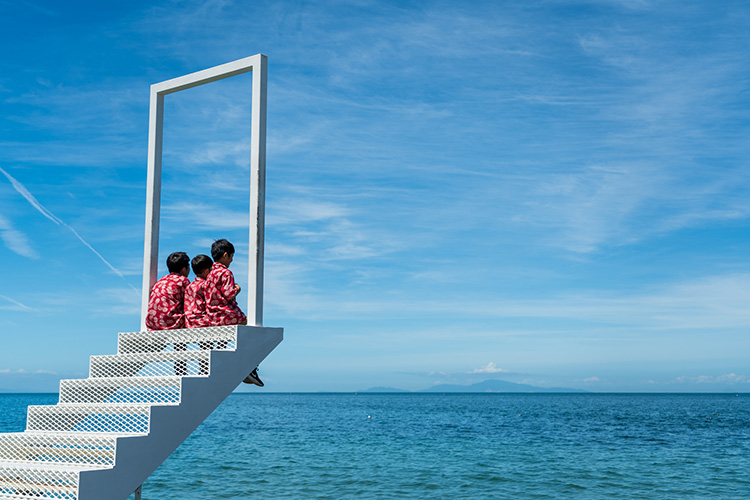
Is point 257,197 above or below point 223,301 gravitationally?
above

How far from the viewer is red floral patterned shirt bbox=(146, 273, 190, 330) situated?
21.9ft

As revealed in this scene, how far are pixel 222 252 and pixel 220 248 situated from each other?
0.17ft

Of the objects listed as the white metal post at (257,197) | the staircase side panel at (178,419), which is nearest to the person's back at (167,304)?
the white metal post at (257,197)

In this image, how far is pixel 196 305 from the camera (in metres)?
6.53

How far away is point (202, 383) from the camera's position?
558 centimetres

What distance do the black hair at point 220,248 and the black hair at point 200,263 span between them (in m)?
0.19

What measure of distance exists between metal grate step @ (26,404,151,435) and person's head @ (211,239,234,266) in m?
1.68

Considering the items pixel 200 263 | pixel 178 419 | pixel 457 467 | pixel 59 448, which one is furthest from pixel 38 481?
pixel 457 467

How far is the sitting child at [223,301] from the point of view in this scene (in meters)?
6.29

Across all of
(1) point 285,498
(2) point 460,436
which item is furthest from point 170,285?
(2) point 460,436

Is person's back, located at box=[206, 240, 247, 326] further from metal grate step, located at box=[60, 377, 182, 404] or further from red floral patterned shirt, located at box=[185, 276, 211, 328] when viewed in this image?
metal grate step, located at box=[60, 377, 182, 404]

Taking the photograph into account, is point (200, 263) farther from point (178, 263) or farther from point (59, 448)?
point (59, 448)

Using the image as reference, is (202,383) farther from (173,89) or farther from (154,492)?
(154,492)

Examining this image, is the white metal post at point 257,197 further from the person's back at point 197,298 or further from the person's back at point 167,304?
the person's back at point 167,304
